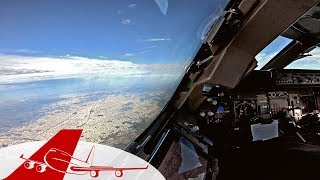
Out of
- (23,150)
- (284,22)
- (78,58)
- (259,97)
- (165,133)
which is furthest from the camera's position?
(259,97)

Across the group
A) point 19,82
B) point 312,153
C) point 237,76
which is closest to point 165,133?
point 237,76

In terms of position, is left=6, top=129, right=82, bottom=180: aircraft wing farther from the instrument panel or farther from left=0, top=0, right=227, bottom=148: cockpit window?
the instrument panel

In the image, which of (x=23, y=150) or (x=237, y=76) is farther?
(x=237, y=76)

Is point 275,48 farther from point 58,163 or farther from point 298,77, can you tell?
point 58,163

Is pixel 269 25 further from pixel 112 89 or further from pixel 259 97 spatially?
pixel 259 97

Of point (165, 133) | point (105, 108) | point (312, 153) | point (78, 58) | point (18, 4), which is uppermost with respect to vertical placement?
point (18, 4)

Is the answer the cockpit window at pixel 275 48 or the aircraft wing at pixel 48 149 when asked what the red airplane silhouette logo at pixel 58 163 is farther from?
the cockpit window at pixel 275 48

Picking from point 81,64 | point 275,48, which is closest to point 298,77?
point 275,48
